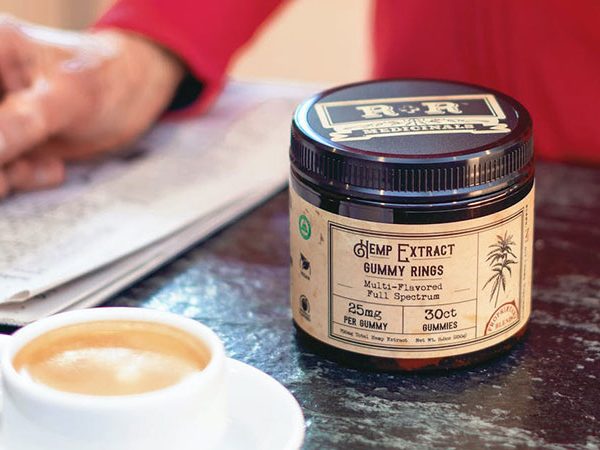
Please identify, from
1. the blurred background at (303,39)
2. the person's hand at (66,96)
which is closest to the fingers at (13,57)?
the person's hand at (66,96)

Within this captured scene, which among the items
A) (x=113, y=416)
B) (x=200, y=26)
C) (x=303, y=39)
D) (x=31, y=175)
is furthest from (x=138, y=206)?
(x=303, y=39)

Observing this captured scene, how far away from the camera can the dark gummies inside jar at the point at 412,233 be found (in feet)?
1.73

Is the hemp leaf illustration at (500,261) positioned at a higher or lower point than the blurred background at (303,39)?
higher

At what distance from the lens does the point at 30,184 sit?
0.86 m

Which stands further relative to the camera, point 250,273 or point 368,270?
point 250,273

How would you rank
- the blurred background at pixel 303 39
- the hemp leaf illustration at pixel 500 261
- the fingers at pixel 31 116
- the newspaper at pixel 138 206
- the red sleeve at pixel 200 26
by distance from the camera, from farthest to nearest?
1. the blurred background at pixel 303 39
2. the red sleeve at pixel 200 26
3. the fingers at pixel 31 116
4. the newspaper at pixel 138 206
5. the hemp leaf illustration at pixel 500 261

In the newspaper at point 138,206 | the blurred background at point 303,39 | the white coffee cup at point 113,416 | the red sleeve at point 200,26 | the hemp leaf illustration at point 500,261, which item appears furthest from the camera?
the blurred background at point 303,39

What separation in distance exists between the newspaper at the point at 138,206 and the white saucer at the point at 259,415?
17 cm

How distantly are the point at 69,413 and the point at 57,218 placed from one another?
37 cm

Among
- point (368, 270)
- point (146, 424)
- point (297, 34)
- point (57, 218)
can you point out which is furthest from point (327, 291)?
point (297, 34)

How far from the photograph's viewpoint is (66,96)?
90 centimetres

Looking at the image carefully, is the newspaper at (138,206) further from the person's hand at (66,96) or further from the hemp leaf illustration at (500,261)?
the hemp leaf illustration at (500,261)

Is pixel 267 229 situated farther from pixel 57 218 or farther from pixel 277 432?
pixel 277 432

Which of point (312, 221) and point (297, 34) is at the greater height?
point (312, 221)
